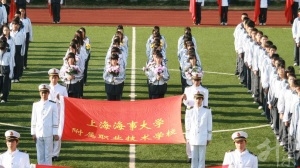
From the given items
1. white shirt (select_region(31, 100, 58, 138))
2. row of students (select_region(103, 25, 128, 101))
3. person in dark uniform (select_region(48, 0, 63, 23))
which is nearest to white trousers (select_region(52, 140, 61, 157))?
white shirt (select_region(31, 100, 58, 138))

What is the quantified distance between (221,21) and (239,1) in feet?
22.0

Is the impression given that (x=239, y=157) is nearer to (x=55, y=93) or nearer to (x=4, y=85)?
(x=55, y=93)

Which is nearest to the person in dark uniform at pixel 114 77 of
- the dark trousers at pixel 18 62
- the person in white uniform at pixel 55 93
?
the person in white uniform at pixel 55 93

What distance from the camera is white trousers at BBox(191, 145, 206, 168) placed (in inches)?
718

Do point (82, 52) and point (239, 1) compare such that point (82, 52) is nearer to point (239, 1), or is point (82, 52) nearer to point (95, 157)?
point (95, 157)

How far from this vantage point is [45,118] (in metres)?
18.3

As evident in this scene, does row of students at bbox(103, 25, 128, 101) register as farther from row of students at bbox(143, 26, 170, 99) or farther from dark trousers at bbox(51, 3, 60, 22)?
dark trousers at bbox(51, 3, 60, 22)

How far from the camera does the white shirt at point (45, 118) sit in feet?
59.9

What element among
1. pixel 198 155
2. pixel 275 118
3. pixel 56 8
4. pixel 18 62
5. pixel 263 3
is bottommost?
pixel 198 155

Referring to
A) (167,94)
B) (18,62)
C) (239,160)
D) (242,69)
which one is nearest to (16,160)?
(239,160)

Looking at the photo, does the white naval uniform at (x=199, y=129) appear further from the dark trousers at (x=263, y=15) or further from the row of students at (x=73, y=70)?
the dark trousers at (x=263, y=15)

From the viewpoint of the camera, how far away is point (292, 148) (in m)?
19.5

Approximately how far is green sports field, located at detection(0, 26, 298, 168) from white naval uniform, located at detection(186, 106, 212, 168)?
Answer: 3.96 feet

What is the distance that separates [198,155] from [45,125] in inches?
116
